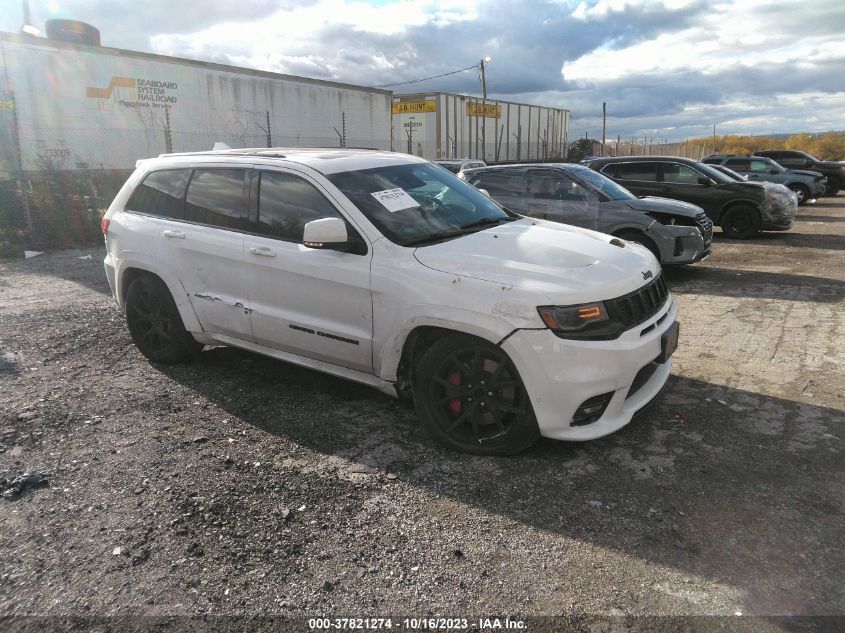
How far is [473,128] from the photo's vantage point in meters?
30.8

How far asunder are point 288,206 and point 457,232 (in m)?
1.18

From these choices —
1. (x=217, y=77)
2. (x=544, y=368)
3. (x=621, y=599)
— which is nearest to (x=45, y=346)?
(x=544, y=368)

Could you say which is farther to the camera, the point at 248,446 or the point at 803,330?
the point at 803,330

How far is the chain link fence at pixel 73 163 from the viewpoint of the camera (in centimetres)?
→ 1159

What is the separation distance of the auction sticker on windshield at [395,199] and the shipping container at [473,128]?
70.8 feet

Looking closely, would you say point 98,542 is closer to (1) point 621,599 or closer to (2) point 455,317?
(2) point 455,317

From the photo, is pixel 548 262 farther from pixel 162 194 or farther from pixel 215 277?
pixel 162 194

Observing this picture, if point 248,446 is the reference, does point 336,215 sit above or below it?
above

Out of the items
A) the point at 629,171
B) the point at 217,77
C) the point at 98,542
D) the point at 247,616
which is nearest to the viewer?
the point at 247,616

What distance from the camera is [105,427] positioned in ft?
13.3

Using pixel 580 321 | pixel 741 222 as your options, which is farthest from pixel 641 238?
pixel 580 321

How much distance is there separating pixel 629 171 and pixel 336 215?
30.2 feet

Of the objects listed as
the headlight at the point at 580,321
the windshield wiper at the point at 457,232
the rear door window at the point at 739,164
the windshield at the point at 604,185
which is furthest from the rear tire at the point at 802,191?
the headlight at the point at 580,321

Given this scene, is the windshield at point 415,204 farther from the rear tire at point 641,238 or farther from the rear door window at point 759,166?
the rear door window at point 759,166
